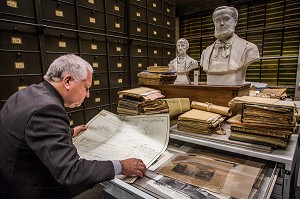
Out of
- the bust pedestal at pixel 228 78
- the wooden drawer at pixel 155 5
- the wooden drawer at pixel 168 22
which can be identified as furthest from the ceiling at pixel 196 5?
the bust pedestal at pixel 228 78

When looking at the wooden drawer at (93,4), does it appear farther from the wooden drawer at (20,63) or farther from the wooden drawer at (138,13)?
the wooden drawer at (20,63)

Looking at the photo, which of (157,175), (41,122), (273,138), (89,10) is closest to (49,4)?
(89,10)

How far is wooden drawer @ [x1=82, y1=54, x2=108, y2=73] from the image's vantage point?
2163 mm

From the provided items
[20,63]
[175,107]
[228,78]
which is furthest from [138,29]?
[175,107]

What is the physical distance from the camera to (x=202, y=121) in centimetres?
86

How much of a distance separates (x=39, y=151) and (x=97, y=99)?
1.65 m

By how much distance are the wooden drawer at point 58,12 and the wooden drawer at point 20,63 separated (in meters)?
0.37

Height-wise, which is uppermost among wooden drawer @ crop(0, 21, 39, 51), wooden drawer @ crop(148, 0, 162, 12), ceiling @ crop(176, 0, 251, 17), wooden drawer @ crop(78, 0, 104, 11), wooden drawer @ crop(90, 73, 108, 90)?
ceiling @ crop(176, 0, 251, 17)

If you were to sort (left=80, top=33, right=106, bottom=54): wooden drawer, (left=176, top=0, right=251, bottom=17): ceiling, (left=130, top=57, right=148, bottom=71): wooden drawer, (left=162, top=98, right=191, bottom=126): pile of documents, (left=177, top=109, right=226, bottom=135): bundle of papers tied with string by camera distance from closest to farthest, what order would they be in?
1. (left=177, top=109, right=226, bottom=135): bundle of papers tied with string
2. (left=162, top=98, right=191, bottom=126): pile of documents
3. (left=80, top=33, right=106, bottom=54): wooden drawer
4. (left=130, top=57, right=148, bottom=71): wooden drawer
5. (left=176, top=0, right=251, bottom=17): ceiling

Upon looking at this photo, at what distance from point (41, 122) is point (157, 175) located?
0.45 m

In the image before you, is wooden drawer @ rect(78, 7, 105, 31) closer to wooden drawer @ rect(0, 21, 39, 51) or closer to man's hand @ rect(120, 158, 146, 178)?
wooden drawer @ rect(0, 21, 39, 51)

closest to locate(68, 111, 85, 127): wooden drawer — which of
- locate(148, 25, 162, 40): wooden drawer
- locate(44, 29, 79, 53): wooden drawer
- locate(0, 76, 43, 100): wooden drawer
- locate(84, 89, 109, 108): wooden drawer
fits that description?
locate(84, 89, 109, 108): wooden drawer

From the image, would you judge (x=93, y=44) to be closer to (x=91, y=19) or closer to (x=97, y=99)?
(x=91, y=19)

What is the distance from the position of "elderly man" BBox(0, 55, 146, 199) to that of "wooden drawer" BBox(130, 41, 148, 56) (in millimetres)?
1925
